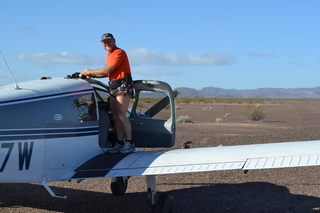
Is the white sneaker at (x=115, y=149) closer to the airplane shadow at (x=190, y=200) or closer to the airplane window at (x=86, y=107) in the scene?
the airplane window at (x=86, y=107)

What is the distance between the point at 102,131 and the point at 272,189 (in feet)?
12.0

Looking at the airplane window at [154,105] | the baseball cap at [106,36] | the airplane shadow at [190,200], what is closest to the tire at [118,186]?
the airplane shadow at [190,200]

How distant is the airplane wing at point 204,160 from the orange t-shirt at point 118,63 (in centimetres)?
128

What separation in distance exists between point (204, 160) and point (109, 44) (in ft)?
8.18

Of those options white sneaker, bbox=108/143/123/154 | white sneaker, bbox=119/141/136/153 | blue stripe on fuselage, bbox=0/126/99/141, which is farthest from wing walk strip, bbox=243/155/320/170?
blue stripe on fuselage, bbox=0/126/99/141

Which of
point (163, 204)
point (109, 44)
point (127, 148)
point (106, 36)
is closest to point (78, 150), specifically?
point (127, 148)

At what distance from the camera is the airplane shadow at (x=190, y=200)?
26.5 ft

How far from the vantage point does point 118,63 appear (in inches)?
294

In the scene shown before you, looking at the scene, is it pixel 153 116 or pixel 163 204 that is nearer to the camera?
pixel 163 204

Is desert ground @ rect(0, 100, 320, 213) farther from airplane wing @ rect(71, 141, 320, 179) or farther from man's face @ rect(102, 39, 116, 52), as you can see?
man's face @ rect(102, 39, 116, 52)

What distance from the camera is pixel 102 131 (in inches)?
304

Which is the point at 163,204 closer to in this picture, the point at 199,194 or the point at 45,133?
the point at 45,133

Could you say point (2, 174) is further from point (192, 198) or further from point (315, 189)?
point (315, 189)

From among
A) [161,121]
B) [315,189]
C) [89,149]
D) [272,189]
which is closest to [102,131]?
[89,149]
